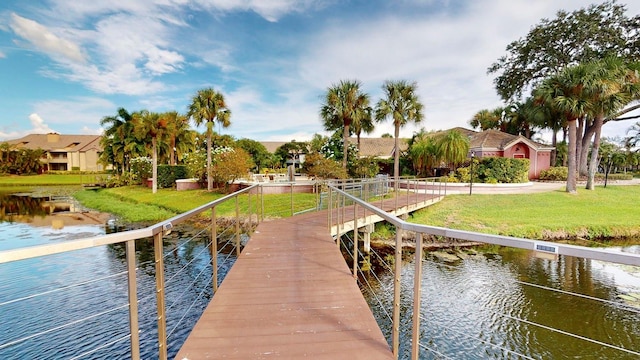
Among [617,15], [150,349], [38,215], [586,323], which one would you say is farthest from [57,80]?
[617,15]

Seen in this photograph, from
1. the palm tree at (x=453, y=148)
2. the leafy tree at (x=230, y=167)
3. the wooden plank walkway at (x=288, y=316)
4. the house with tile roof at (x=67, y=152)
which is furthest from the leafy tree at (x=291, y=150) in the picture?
the wooden plank walkway at (x=288, y=316)

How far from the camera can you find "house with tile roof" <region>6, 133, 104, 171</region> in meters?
52.8

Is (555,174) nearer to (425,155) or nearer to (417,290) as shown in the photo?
(425,155)

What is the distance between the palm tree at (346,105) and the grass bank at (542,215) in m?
8.79

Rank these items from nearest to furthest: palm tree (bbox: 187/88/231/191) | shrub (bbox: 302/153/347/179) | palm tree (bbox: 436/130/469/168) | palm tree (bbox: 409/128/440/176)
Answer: shrub (bbox: 302/153/347/179) → palm tree (bbox: 436/130/469/168) → palm tree (bbox: 187/88/231/191) → palm tree (bbox: 409/128/440/176)

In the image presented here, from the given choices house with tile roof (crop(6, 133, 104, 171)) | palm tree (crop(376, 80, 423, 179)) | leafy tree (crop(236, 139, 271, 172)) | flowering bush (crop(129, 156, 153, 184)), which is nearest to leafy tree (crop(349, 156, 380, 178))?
palm tree (crop(376, 80, 423, 179))

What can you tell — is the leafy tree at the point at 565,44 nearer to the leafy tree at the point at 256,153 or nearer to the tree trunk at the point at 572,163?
the tree trunk at the point at 572,163

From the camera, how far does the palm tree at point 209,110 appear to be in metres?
20.8

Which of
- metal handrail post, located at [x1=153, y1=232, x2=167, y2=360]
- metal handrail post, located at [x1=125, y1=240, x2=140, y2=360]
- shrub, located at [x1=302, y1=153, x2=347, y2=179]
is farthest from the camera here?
shrub, located at [x1=302, y1=153, x2=347, y2=179]

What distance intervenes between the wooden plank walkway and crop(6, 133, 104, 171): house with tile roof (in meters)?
59.9

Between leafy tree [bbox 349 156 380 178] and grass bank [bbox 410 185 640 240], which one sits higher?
leafy tree [bbox 349 156 380 178]

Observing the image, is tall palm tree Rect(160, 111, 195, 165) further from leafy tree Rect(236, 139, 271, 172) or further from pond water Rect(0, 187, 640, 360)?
pond water Rect(0, 187, 640, 360)

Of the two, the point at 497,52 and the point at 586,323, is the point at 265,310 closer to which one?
the point at 586,323

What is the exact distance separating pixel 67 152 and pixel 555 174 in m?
68.7
